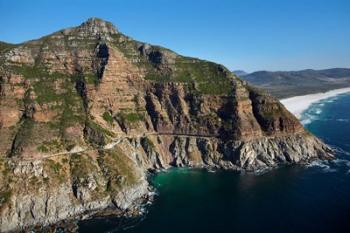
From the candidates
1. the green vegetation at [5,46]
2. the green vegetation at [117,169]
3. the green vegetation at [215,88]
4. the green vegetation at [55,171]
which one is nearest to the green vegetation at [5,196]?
the green vegetation at [55,171]

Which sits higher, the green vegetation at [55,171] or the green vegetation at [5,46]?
the green vegetation at [5,46]

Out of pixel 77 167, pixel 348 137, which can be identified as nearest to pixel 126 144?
pixel 77 167

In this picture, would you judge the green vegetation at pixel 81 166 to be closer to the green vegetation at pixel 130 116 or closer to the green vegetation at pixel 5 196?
the green vegetation at pixel 5 196

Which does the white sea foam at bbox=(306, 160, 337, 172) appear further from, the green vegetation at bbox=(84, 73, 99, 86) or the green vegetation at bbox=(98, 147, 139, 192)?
the green vegetation at bbox=(84, 73, 99, 86)

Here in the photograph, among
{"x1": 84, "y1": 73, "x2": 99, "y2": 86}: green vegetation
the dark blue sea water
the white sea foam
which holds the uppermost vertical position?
{"x1": 84, "y1": 73, "x2": 99, "y2": 86}: green vegetation

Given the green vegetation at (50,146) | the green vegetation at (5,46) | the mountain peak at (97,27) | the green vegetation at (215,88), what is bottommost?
the green vegetation at (50,146)

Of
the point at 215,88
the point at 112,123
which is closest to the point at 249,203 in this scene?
the point at 215,88

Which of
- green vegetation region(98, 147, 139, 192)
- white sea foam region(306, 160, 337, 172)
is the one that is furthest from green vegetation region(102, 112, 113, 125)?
white sea foam region(306, 160, 337, 172)
